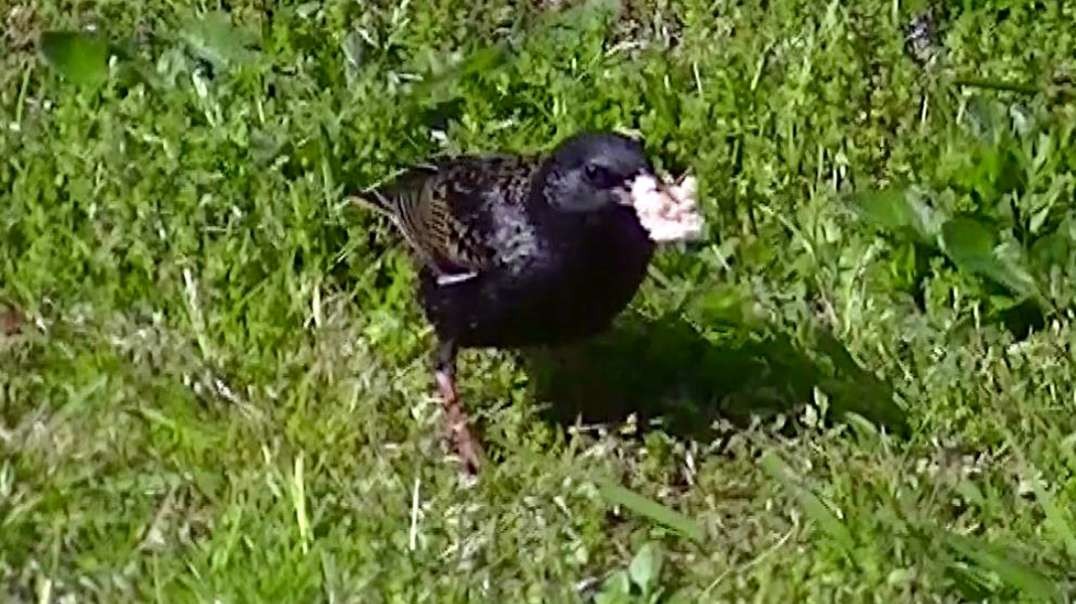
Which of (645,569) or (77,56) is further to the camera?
(77,56)

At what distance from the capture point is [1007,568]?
4355 millimetres

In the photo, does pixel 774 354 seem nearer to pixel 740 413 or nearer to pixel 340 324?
pixel 740 413

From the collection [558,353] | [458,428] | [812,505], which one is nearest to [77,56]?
[558,353]

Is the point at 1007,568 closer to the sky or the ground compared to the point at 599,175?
closer to the ground

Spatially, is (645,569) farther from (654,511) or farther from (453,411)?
(453,411)

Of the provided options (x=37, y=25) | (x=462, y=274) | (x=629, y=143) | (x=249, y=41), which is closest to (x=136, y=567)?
(x=462, y=274)

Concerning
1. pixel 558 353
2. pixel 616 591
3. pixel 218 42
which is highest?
pixel 218 42

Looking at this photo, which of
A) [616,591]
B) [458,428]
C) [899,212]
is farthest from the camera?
[899,212]

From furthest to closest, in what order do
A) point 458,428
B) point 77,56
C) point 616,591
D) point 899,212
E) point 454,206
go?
point 77,56, point 899,212, point 454,206, point 458,428, point 616,591

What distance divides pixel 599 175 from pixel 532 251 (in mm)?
207

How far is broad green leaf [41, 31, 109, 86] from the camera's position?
577 cm

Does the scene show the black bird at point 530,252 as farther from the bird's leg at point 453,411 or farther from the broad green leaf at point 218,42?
the broad green leaf at point 218,42

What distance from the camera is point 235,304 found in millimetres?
5230

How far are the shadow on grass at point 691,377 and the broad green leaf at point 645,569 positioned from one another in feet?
2.07
